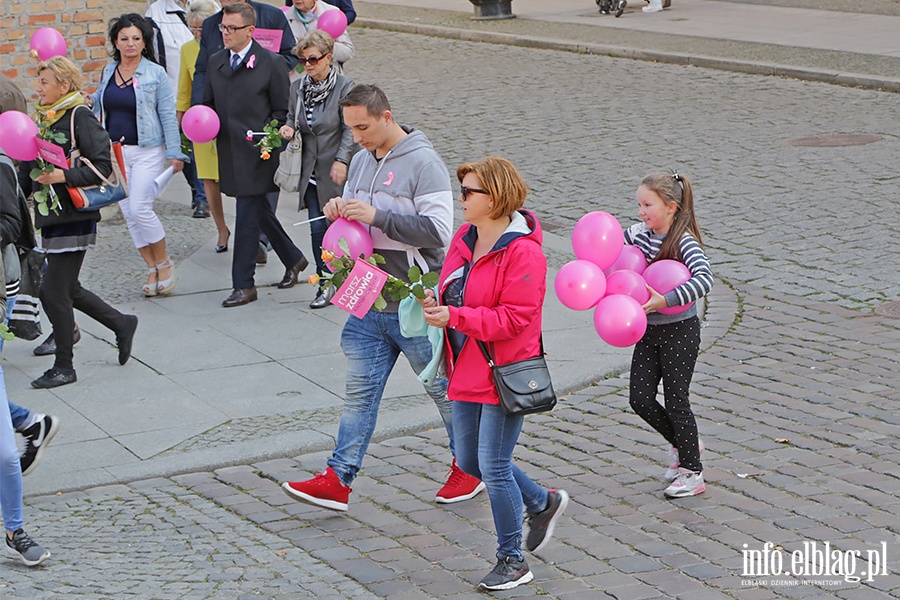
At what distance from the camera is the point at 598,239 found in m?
5.44

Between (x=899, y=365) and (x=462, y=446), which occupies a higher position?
(x=462, y=446)

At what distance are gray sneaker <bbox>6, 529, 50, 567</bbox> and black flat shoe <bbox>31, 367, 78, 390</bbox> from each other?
2.33m

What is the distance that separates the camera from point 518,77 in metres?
18.2

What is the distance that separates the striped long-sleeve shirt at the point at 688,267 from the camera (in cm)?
559

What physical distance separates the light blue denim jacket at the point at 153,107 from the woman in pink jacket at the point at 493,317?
457 centimetres

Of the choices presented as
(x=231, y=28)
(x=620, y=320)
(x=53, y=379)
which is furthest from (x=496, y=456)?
(x=231, y=28)

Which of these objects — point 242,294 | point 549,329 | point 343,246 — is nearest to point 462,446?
point 343,246

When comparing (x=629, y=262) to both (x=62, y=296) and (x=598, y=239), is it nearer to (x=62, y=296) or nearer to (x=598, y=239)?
(x=598, y=239)

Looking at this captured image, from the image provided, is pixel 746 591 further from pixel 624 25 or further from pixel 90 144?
pixel 624 25

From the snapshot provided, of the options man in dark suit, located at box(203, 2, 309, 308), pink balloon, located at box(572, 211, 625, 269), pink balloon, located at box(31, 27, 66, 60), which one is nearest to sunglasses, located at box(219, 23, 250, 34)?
man in dark suit, located at box(203, 2, 309, 308)

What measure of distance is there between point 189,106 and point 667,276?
5795mm

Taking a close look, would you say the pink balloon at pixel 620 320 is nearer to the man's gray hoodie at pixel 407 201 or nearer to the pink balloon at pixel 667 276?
the pink balloon at pixel 667 276

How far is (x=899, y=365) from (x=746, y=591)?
3.06 m

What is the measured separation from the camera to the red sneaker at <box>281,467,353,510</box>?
5809mm
